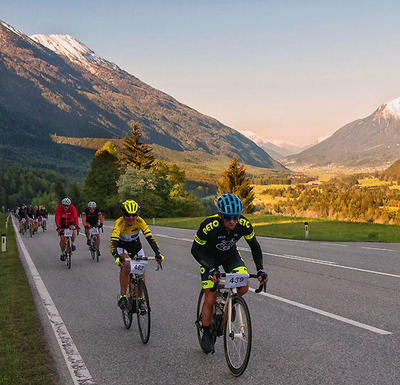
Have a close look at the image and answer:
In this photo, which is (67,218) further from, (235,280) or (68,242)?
(235,280)

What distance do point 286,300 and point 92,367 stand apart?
410cm

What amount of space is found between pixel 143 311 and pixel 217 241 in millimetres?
1780

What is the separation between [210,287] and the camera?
16.5 ft

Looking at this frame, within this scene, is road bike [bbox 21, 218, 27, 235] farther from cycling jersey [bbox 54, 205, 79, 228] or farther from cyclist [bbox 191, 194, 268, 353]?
cyclist [bbox 191, 194, 268, 353]

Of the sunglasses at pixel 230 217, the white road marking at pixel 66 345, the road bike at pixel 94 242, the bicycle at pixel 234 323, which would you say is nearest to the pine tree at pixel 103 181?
the road bike at pixel 94 242

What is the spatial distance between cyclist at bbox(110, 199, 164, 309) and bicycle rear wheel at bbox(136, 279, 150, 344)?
1.11 ft

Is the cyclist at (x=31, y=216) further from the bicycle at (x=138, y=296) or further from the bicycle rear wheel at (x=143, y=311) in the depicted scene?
the bicycle rear wheel at (x=143, y=311)

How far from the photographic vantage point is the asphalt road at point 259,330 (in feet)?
15.2

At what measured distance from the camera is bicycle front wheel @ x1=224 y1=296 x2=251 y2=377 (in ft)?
15.0

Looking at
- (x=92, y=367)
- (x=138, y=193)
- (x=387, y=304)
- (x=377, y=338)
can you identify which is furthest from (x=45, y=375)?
(x=138, y=193)

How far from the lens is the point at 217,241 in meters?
Result: 5.15

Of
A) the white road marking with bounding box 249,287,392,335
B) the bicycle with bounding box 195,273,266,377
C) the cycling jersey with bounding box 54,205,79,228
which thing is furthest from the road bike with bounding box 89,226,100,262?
the bicycle with bounding box 195,273,266,377

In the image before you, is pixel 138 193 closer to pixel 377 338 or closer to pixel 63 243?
pixel 63 243

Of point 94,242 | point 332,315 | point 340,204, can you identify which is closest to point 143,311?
point 332,315
